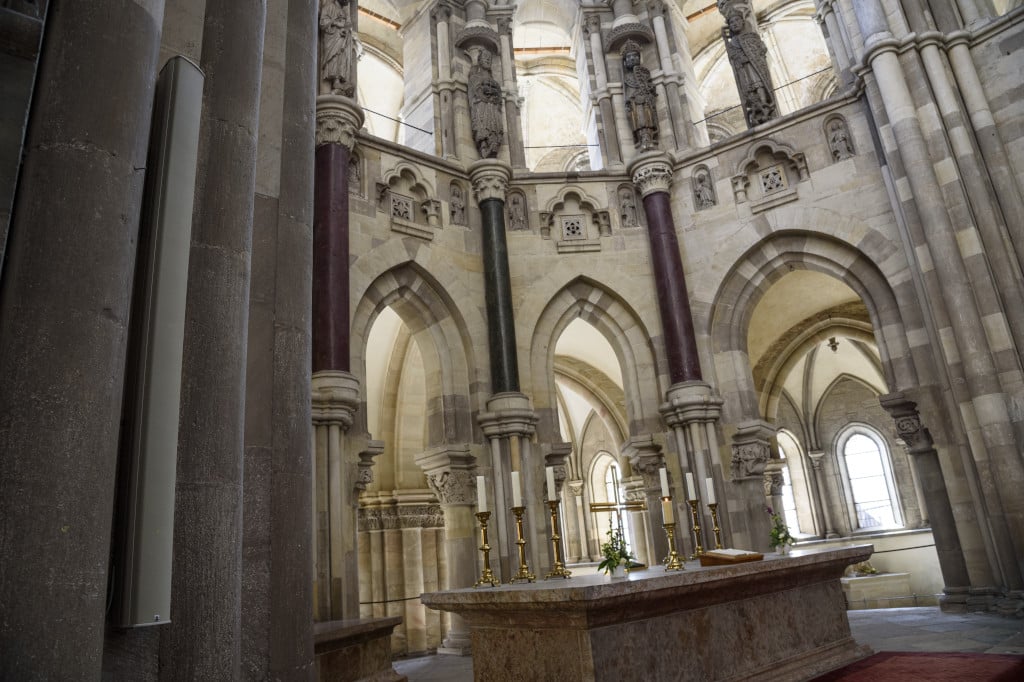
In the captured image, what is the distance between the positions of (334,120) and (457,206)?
2347mm

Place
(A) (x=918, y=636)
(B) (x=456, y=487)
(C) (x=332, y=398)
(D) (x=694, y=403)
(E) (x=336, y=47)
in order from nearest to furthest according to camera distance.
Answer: (A) (x=918, y=636), (C) (x=332, y=398), (B) (x=456, y=487), (E) (x=336, y=47), (D) (x=694, y=403)

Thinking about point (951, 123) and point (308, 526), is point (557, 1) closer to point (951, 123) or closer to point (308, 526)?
point (951, 123)

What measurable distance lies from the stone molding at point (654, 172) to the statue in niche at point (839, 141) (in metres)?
2.39

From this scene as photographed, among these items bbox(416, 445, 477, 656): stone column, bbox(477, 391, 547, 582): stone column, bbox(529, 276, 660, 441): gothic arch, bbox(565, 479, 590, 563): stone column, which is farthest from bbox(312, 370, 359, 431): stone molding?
bbox(565, 479, 590, 563): stone column

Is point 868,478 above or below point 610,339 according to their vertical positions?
below

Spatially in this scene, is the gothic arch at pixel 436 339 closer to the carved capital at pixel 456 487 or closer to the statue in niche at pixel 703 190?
the carved capital at pixel 456 487

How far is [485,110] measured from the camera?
11.4 metres

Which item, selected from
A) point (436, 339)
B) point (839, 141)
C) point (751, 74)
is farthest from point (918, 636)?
point (751, 74)

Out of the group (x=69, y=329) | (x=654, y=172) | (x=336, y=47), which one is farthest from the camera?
(x=654, y=172)

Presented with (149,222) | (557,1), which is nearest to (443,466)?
(149,222)

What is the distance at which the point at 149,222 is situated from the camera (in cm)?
266

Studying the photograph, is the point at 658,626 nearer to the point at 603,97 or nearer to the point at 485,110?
the point at 485,110

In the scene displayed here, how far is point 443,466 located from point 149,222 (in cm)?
730

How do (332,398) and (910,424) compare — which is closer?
(332,398)
